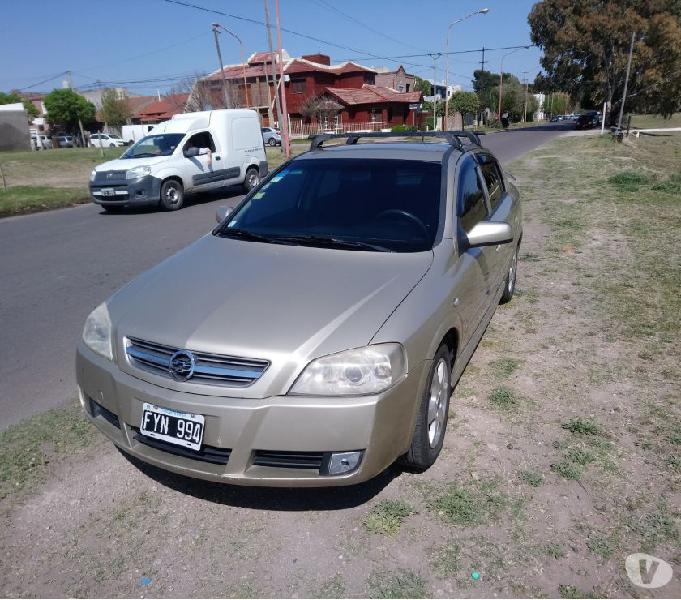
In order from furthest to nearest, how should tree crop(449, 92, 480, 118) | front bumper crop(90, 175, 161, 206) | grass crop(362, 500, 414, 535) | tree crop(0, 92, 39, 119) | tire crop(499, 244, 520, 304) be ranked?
1. tree crop(0, 92, 39, 119)
2. tree crop(449, 92, 480, 118)
3. front bumper crop(90, 175, 161, 206)
4. tire crop(499, 244, 520, 304)
5. grass crop(362, 500, 414, 535)

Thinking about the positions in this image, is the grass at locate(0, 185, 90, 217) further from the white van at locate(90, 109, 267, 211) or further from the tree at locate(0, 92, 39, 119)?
the tree at locate(0, 92, 39, 119)

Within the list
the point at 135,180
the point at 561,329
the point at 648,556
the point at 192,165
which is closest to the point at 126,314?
the point at 648,556

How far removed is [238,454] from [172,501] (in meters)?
0.68

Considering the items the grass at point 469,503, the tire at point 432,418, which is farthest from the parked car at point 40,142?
the grass at point 469,503

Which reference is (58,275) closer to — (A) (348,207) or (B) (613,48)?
(A) (348,207)

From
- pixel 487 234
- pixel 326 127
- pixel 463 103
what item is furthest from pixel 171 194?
pixel 463 103

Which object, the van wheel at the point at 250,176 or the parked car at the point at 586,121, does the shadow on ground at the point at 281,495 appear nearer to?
the van wheel at the point at 250,176

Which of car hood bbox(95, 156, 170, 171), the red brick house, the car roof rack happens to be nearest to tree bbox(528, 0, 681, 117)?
the red brick house

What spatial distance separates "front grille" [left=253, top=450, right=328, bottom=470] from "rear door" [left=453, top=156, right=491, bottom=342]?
1.19 meters

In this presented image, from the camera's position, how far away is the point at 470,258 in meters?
3.45

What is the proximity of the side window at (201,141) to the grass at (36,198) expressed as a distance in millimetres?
3635

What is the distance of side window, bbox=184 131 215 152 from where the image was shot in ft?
43.1

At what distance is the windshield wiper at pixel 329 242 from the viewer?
327 centimetres

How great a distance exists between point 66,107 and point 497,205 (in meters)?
78.8
